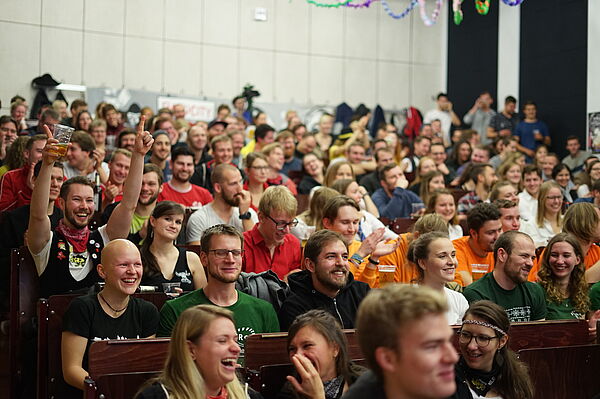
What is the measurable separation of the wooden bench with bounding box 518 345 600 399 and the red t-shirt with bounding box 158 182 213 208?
11.1ft

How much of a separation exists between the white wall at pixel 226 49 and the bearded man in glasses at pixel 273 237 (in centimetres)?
826

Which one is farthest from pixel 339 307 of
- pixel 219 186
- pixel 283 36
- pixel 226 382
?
pixel 283 36

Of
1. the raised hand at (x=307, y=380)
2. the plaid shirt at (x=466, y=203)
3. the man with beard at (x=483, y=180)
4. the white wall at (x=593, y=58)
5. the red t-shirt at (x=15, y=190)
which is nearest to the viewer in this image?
the raised hand at (x=307, y=380)

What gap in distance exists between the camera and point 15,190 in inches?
221

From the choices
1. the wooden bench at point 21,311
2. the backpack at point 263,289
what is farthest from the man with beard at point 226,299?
the wooden bench at point 21,311

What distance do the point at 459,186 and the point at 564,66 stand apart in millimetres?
4326

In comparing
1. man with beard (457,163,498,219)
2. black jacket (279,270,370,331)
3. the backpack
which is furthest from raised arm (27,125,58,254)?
man with beard (457,163,498,219)

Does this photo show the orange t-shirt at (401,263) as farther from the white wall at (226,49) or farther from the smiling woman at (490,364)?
the white wall at (226,49)

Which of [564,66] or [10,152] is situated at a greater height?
[564,66]

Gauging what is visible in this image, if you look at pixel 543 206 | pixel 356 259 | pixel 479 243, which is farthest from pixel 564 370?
pixel 543 206

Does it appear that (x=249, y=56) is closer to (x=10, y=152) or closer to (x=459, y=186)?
(x=459, y=186)

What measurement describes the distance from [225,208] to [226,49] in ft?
26.9

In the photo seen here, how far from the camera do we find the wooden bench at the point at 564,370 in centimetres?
375

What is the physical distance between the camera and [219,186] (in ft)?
19.4
